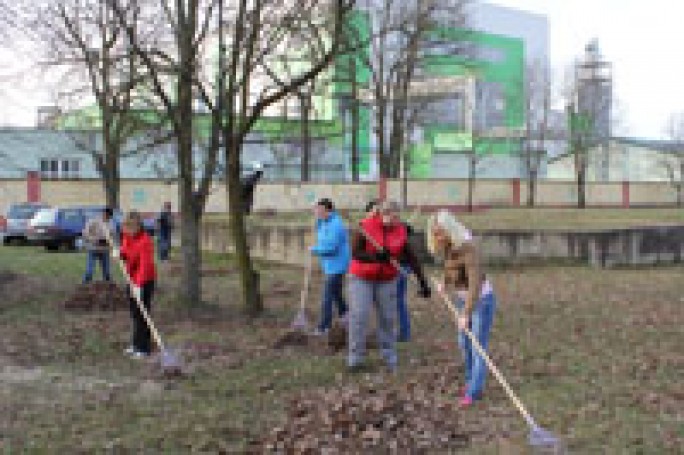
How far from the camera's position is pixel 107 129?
2250 cm

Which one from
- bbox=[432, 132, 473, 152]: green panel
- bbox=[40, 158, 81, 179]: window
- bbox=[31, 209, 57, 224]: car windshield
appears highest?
bbox=[432, 132, 473, 152]: green panel

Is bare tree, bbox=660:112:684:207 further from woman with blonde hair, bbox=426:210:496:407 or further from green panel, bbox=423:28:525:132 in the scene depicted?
woman with blonde hair, bbox=426:210:496:407

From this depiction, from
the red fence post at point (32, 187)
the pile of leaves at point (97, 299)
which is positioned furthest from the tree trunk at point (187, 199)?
the red fence post at point (32, 187)

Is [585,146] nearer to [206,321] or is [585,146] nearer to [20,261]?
[20,261]

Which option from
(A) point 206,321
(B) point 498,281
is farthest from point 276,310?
(B) point 498,281

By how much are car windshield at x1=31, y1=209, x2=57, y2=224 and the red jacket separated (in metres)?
17.2

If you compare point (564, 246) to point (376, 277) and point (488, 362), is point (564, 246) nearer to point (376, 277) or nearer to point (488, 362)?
point (376, 277)

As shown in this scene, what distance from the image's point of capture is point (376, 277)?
8227 millimetres

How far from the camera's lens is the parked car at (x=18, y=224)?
2722 centimetres

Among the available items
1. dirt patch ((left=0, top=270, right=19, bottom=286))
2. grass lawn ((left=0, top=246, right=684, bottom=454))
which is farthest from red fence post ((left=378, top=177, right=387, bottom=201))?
grass lawn ((left=0, top=246, right=684, bottom=454))

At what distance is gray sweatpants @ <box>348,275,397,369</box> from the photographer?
326 inches

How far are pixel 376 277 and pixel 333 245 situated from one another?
203 centimetres

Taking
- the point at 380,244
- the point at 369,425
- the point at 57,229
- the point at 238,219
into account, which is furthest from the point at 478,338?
the point at 57,229

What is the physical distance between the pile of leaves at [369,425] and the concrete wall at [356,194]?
1190 inches
